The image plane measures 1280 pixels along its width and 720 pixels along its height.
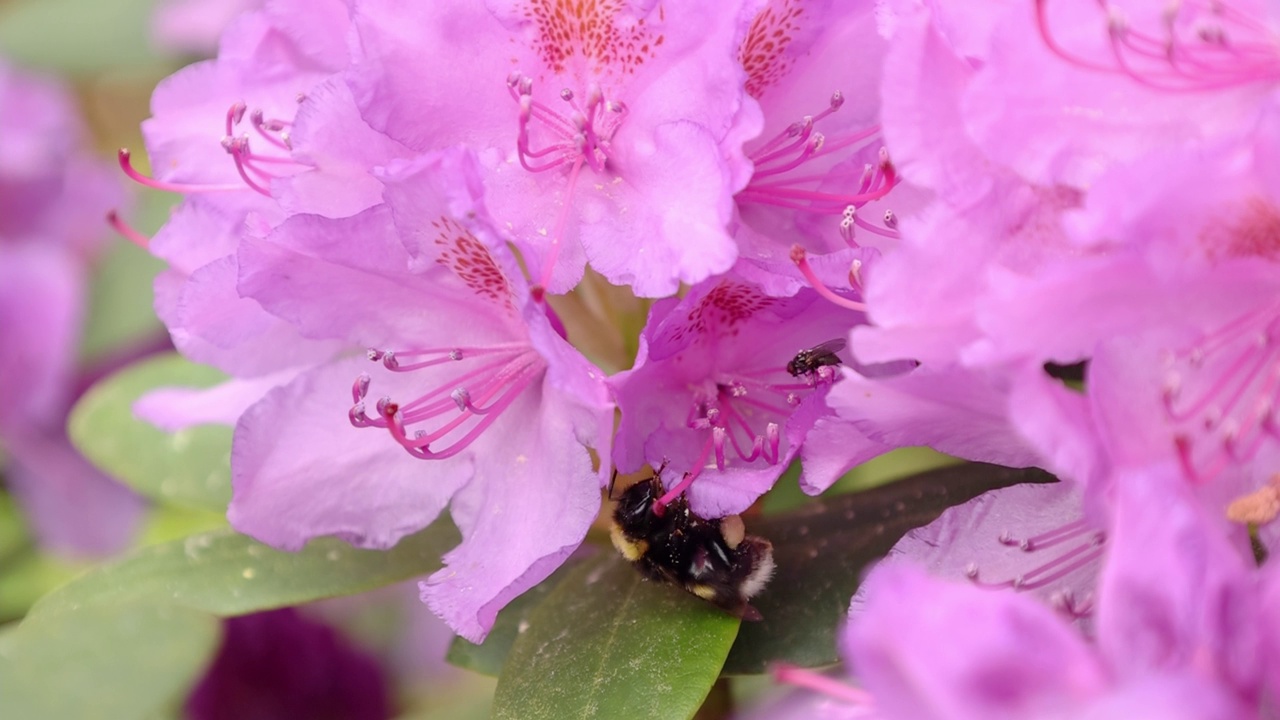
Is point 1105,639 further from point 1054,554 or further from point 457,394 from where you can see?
point 457,394

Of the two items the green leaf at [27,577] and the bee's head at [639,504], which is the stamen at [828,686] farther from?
the green leaf at [27,577]

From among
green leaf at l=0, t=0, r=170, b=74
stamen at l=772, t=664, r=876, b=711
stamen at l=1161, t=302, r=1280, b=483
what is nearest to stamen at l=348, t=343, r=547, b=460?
stamen at l=772, t=664, r=876, b=711

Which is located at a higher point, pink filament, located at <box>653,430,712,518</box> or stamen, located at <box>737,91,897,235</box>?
stamen, located at <box>737,91,897,235</box>

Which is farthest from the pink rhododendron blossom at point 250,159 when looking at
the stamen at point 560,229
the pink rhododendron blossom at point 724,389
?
the pink rhododendron blossom at point 724,389

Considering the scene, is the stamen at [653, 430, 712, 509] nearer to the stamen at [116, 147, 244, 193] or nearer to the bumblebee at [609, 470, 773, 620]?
the bumblebee at [609, 470, 773, 620]

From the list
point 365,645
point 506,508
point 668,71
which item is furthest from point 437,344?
point 365,645

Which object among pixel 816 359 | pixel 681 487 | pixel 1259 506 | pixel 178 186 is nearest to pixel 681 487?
pixel 681 487
